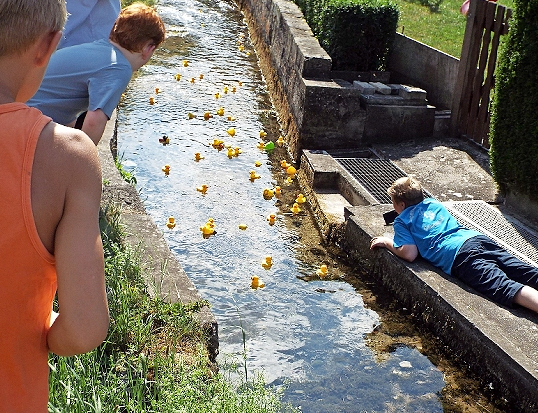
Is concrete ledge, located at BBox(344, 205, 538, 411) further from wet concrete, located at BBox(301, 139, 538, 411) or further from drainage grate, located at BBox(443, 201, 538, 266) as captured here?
drainage grate, located at BBox(443, 201, 538, 266)

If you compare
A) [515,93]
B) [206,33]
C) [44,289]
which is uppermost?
[44,289]

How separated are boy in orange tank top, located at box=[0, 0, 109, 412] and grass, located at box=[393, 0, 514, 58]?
418 inches

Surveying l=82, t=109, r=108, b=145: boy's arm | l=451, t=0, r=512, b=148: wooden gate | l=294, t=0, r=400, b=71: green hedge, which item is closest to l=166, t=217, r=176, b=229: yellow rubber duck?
l=82, t=109, r=108, b=145: boy's arm

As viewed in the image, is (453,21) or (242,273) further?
(453,21)

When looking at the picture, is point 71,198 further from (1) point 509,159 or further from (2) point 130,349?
(1) point 509,159

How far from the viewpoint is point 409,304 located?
17.1ft

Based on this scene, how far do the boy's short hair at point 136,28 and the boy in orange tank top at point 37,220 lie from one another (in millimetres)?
2607

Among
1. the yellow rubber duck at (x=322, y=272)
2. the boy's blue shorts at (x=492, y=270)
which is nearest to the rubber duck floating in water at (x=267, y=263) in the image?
the yellow rubber duck at (x=322, y=272)

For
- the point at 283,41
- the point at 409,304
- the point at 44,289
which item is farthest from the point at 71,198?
the point at 283,41

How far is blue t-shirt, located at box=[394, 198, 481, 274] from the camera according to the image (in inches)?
205

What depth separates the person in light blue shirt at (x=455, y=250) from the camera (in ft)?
15.8

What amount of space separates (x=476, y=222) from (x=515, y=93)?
1234mm

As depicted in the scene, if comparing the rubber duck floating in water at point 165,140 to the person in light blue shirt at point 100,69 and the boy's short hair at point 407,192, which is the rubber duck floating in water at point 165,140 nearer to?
the boy's short hair at point 407,192

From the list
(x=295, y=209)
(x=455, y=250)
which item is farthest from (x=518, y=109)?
(x=295, y=209)
